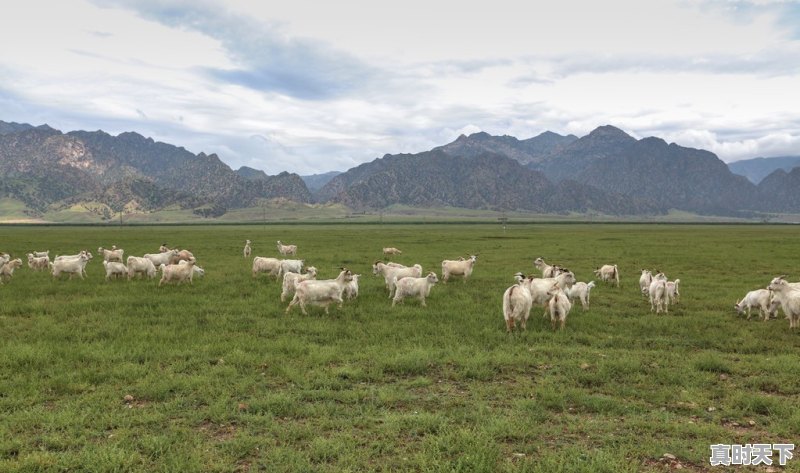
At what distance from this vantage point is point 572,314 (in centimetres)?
1864

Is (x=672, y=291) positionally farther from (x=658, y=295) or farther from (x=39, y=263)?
(x=39, y=263)

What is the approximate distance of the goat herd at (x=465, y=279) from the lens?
16.2m

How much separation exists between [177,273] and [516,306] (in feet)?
59.7

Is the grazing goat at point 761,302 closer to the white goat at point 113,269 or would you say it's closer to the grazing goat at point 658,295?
the grazing goat at point 658,295

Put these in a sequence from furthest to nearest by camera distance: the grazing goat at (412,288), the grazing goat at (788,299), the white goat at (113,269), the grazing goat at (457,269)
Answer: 1. the grazing goat at (457,269)
2. the white goat at (113,269)
3. the grazing goat at (412,288)
4. the grazing goat at (788,299)

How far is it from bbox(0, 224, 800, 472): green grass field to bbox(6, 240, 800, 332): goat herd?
688 mm

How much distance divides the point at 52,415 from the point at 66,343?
562 cm

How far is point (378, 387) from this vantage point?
1098 centimetres

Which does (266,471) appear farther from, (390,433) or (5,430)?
(5,430)

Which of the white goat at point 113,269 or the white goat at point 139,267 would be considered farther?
the white goat at point 139,267

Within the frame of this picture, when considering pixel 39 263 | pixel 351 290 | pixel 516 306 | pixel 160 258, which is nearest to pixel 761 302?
pixel 516 306

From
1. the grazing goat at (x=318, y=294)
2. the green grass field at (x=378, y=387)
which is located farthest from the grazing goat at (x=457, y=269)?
the grazing goat at (x=318, y=294)

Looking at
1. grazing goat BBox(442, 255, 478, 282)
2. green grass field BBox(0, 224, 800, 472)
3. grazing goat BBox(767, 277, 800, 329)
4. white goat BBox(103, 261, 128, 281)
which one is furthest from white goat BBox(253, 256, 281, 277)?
grazing goat BBox(767, 277, 800, 329)

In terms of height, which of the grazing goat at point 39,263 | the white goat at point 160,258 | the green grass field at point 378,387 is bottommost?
the green grass field at point 378,387
